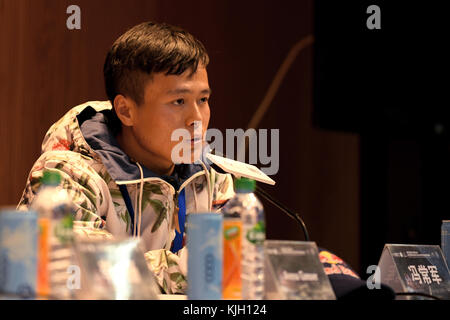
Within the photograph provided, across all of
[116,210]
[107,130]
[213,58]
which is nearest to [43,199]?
[116,210]

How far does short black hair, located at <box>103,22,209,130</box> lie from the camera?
75.6 inches

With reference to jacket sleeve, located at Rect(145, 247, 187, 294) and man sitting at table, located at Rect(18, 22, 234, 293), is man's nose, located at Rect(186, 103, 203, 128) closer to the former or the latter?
man sitting at table, located at Rect(18, 22, 234, 293)

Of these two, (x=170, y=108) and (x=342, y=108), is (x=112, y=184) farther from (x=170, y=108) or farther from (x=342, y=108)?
(x=342, y=108)

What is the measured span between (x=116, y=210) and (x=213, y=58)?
1481 millimetres

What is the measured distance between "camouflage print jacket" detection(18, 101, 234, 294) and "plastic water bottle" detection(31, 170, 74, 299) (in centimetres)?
56

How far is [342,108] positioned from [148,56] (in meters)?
2.00

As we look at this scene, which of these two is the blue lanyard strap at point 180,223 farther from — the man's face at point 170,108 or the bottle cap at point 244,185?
the bottle cap at point 244,185

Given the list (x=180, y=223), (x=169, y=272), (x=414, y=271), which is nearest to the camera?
(x=414, y=271)

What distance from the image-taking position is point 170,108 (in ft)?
6.40

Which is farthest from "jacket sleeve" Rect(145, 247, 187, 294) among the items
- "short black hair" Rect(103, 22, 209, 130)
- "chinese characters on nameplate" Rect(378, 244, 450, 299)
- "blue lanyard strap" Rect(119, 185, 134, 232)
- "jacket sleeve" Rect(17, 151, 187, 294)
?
"short black hair" Rect(103, 22, 209, 130)

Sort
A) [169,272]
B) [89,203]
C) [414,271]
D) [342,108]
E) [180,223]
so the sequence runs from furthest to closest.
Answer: [342,108], [180,223], [89,203], [169,272], [414,271]

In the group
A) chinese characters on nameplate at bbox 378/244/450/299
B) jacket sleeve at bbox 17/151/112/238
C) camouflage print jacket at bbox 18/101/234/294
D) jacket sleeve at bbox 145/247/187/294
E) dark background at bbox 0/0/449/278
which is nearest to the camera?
chinese characters on nameplate at bbox 378/244/450/299

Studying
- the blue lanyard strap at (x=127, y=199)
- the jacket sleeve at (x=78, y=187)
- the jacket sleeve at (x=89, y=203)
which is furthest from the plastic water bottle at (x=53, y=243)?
the blue lanyard strap at (x=127, y=199)

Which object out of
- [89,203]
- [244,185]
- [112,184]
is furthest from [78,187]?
[244,185]
